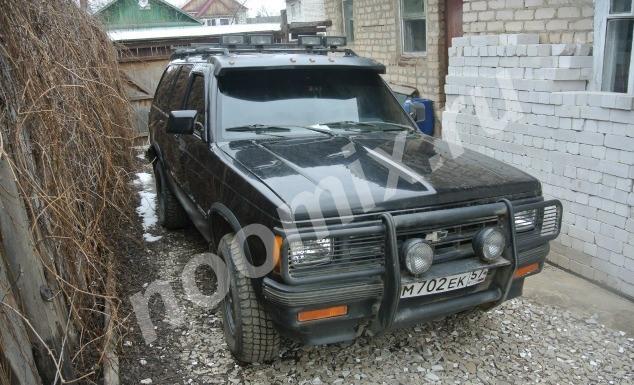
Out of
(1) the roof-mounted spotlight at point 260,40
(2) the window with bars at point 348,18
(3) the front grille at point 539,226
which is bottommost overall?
(3) the front grille at point 539,226

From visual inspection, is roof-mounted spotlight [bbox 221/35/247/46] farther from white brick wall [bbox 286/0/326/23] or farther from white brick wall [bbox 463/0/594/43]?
white brick wall [bbox 286/0/326/23]

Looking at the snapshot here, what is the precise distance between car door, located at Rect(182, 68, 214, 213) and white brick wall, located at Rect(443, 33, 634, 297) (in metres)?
3.16

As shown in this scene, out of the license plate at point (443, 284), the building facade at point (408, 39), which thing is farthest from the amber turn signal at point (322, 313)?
the building facade at point (408, 39)

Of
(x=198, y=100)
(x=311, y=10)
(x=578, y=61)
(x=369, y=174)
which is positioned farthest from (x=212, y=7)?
(x=369, y=174)

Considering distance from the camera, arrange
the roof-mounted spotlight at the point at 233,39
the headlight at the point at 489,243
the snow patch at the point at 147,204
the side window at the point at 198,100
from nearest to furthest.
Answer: the headlight at the point at 489,243 < the side window at the point at 198,100 < the roof-mounted spotlight at the point at 233,39 < the snow patch at the point at 147,204

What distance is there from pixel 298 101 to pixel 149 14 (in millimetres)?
21641

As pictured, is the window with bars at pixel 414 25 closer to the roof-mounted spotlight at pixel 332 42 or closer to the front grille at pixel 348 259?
the roof-mounted spotlight at pixel 332 42

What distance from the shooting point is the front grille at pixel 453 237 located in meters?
2.75

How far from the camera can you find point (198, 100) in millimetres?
4129

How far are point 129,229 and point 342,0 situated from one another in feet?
25.7

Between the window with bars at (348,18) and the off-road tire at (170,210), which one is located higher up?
the window with bars at (348,18)

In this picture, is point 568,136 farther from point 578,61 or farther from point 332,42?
point 332,42

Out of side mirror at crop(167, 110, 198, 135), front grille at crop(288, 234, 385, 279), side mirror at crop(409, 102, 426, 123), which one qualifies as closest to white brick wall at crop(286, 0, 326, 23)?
side mirror at crop(409, 102, 426, 123)

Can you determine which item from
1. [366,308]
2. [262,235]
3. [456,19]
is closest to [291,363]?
[366,308]
